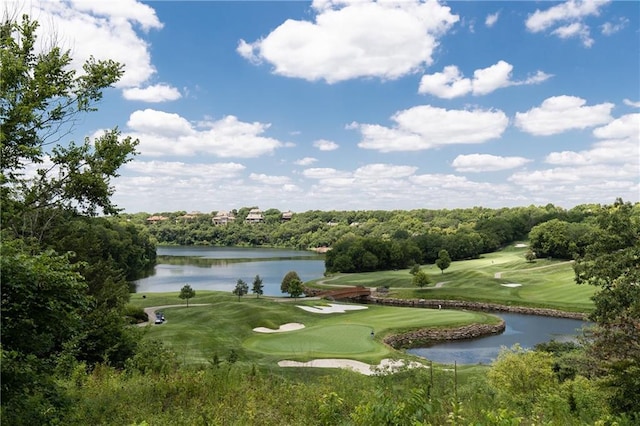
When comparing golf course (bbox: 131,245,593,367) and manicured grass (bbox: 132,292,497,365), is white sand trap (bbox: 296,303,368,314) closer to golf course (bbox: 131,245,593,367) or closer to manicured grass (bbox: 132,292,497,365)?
golf course (bbox: 131,245,593,367)

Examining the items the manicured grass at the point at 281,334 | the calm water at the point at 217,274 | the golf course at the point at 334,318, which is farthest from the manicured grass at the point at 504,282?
the manicured grass at the point at 281,334

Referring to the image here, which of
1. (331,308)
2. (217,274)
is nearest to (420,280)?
(331,308)

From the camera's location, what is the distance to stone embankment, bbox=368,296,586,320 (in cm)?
4731

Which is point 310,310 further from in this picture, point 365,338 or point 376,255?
point 376,255

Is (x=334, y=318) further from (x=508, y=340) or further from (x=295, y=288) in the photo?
(x=508, y=340)

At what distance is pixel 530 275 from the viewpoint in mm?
67812

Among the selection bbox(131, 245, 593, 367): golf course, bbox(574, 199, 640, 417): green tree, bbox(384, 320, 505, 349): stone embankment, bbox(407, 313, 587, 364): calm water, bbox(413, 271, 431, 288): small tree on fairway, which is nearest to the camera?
bbox(574, 199, 640, 417): green tree

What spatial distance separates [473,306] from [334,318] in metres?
21.1

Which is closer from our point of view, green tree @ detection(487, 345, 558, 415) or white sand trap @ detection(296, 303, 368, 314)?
green tree @ detection(487, 345, 558, 415)

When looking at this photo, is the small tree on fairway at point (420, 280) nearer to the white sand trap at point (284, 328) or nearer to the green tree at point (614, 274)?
the white sand trap at point (284, 328)

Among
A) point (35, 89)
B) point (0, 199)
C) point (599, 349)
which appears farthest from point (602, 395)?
point (35, 89)

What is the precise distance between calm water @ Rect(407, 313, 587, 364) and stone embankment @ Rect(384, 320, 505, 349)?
2.83 feet

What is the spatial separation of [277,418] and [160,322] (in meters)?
33.2

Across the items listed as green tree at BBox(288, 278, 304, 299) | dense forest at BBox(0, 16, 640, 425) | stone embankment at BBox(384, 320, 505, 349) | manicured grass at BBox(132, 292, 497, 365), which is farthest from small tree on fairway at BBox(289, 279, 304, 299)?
dense forest at BBox(0, 16, 640, 425)
